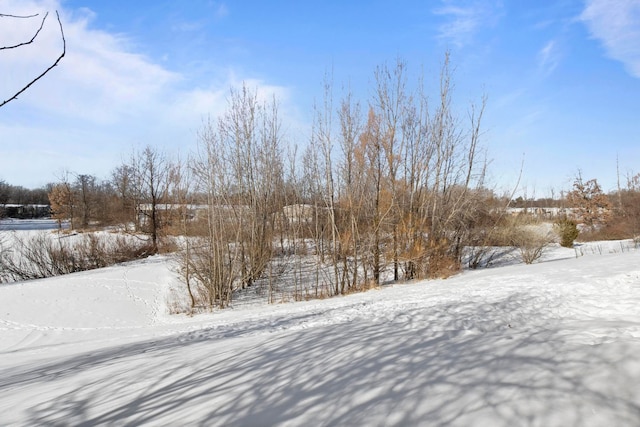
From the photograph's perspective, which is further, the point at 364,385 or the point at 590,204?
the point at 590,204

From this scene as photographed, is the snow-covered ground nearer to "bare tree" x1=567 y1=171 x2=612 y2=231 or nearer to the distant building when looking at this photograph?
"bare tree" x1=567 y1=171 x2=612 y2=231

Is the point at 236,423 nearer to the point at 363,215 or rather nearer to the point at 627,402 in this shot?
the point at 627,402

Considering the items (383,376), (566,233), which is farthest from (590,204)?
(383,376)

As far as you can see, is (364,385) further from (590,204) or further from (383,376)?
(590,204)

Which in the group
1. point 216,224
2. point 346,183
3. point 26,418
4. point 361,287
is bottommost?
point 361,287

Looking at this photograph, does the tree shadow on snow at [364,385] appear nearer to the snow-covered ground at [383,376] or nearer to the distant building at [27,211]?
the snow-covered ground at [383,376]

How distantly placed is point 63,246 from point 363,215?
67.9 ft

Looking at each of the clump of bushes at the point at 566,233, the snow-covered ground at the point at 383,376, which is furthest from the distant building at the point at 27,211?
the clump of bushes at the point at 566,233

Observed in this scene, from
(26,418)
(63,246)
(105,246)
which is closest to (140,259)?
(105,246)

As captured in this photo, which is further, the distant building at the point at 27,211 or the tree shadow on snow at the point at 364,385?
the distant building at the point at 27,211

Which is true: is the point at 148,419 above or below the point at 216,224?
below

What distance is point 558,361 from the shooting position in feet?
12.2

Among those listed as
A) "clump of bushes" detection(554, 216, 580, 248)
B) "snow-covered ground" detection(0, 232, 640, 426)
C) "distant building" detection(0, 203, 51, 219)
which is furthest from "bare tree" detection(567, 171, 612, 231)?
"distant building" detection(0, 203, 51, 219)

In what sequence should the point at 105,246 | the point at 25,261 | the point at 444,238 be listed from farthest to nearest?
the point at 105,246
the point at 25,261
the point at 444,238
